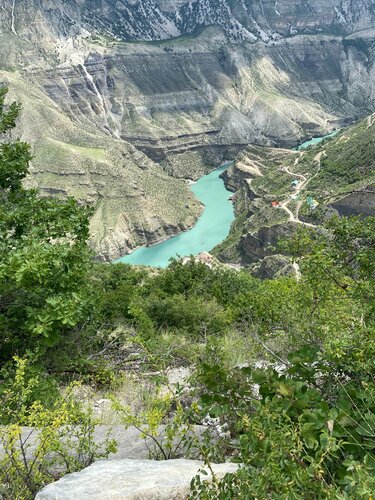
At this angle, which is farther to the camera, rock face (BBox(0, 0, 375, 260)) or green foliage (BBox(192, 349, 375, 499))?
rock face (BBox(0, 0, 375, 260))

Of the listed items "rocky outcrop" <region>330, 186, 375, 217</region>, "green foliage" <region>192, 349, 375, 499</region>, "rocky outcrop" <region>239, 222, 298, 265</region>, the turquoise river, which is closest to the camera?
"green foliage" <region>192, 349, 375, 499</region>

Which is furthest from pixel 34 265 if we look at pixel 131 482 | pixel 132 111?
pixel 132 111

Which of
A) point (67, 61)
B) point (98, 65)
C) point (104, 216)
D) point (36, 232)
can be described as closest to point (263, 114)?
point (98, 65)

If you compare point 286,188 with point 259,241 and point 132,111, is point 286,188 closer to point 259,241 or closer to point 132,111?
point 259,241

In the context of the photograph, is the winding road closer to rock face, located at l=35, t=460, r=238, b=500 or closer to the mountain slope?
the mountain slope

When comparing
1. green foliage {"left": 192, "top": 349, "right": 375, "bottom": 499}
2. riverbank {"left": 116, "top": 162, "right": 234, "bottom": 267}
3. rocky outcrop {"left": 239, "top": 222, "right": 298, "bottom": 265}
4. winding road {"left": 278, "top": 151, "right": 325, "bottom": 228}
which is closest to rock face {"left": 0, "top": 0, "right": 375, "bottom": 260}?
riverbank {"left": 116, "top": 162, "right": 234, "bottom": 267}

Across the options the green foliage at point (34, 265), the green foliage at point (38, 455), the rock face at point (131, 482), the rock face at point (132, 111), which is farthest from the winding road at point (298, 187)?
the rock face at point (131, 482)
